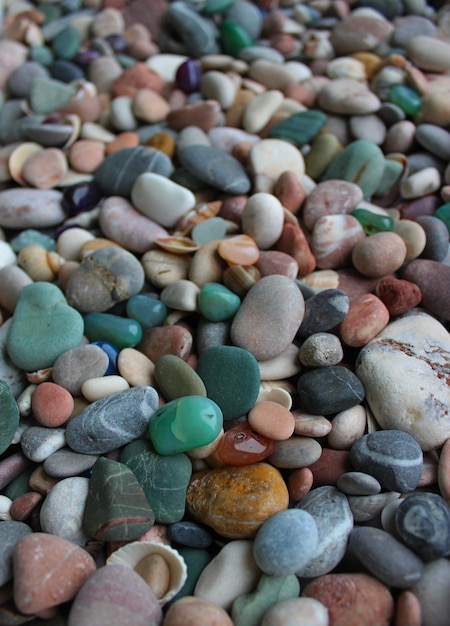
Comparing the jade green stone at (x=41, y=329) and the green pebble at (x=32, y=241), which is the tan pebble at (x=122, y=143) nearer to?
the green pebble at (x=32, y=241)

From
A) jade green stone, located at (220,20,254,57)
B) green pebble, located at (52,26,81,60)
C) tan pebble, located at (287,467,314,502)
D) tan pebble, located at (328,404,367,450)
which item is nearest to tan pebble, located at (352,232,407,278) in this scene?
tan pebble, located at (328,404,367,450)

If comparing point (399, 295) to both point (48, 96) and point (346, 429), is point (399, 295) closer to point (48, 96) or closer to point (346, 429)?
point (346, 429)

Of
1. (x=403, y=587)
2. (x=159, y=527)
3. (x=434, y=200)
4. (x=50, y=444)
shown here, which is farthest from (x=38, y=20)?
(x=403, y=587)

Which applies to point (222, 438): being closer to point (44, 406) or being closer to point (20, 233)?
point (44, 406)

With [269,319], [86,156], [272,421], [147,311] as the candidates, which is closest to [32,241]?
[86,156]

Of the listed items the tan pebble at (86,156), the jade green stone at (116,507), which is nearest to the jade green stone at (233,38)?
the tan pebble at (86,156)

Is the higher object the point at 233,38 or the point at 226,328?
the point at 233,38

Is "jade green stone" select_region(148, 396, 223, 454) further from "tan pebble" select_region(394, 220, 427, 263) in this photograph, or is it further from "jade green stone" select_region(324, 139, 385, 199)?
"jade green stone" select_region(324, 139, 385, 199)
